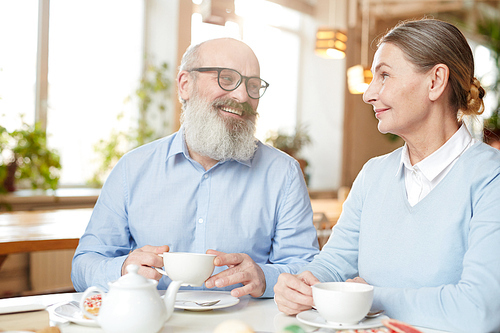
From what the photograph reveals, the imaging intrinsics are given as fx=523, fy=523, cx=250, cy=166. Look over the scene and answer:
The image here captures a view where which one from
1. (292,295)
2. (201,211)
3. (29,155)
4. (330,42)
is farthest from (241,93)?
(330,42)

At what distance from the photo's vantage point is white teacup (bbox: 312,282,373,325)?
3.21ft

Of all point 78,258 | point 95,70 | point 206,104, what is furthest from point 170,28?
point 78,258

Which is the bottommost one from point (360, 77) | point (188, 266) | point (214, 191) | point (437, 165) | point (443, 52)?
point (188, 266)

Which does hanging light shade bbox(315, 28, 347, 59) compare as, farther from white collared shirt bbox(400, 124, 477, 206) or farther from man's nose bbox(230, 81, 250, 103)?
white collared shirt bbox(400, 124, 477, 206)

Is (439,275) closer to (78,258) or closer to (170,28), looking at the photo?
(78,258)

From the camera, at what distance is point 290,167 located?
1.80 metres

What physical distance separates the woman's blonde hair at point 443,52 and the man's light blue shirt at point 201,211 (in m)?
0.59

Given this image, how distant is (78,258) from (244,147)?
635mm

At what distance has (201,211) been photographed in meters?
1.71

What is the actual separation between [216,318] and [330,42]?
364 cm

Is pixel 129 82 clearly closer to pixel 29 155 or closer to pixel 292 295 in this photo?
pixel 29 155

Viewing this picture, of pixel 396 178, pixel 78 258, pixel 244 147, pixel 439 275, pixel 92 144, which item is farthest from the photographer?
pixel 92 144

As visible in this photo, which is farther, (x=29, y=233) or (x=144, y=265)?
(x=29, y=233)

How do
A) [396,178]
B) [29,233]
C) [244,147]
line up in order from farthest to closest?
[29,233] < [244,147] < [396,178]
